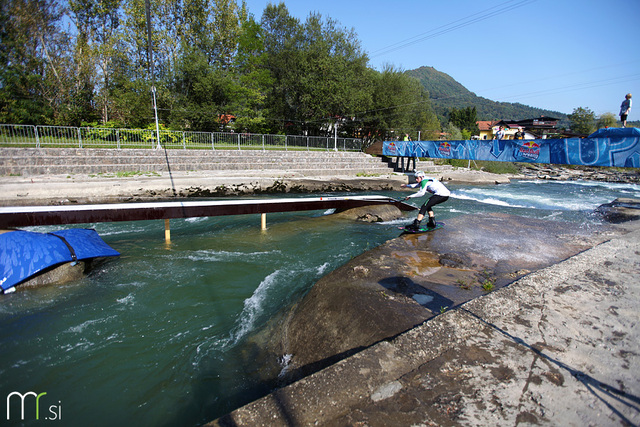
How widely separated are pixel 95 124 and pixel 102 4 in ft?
44.0

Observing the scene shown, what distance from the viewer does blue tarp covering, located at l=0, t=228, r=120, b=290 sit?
596 cm

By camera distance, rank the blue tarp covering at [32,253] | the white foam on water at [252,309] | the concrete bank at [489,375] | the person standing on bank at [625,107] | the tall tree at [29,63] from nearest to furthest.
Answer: the concrete bank at [489,375], the white foam on water at [252,309], the blue tarp covering at [32,253], the person standing on bank at [625,107], the tall tree at [29,63]

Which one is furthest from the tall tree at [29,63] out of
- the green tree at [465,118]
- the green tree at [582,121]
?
the green tree at [465,118]

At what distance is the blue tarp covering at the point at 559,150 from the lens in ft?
39.9

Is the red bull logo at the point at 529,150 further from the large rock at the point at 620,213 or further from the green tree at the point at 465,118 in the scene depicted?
the green tree at the point at 465,118

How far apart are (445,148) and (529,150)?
566cm

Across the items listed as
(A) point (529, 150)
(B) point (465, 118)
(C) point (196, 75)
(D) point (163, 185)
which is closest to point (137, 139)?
(D) point (163, 185)

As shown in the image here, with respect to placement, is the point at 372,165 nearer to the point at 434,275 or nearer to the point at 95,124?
the point at 434,275

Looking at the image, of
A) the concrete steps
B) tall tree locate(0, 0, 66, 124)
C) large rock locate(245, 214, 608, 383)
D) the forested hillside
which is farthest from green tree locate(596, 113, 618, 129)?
tall tree locate(0, 0, 66, 124)

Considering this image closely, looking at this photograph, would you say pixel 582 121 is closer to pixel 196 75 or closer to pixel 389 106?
pixel 389 106

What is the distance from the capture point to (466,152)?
63.8 feet

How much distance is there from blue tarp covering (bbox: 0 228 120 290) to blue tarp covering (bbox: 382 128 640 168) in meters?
17.6

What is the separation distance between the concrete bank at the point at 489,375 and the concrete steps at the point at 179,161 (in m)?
19.3

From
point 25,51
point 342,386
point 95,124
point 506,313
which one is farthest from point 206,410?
point 25,51
